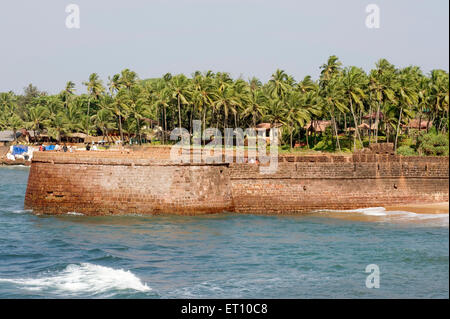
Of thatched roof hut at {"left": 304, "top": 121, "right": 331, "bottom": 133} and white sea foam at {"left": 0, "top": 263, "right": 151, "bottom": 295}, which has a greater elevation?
thatched roof hut at {"left": 304, "top": 121, "right": 331, "bottom": 133}

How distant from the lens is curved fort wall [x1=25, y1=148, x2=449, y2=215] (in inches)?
1394

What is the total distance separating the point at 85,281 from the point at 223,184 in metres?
15.1

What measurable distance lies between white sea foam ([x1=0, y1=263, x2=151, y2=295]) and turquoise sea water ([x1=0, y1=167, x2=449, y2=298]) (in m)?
0.04

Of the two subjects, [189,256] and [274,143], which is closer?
[189,256]

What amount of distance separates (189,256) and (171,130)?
57.2 m

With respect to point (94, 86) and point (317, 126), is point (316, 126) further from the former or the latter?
point (94, 86)

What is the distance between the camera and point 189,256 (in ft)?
87.1

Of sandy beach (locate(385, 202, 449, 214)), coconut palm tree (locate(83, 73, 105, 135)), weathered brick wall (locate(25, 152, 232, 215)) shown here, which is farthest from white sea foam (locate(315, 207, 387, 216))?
coconut palm tree (locate(83, 73, 105, 135))

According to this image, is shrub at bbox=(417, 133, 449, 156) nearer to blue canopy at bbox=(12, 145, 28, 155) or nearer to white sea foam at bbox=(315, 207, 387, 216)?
white sea foam at bbox=(315, 207, 387, 216)

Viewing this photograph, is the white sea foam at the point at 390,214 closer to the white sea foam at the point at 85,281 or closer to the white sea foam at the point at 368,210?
the white sea foam at the point at 368,210

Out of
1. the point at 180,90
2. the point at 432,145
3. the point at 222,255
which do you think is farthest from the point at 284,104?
the point at 222,255

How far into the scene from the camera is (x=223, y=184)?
36.8 meters

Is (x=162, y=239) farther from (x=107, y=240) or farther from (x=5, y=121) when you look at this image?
(x=5, y=121)

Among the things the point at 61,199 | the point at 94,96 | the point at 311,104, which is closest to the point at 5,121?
the point at 94,96
